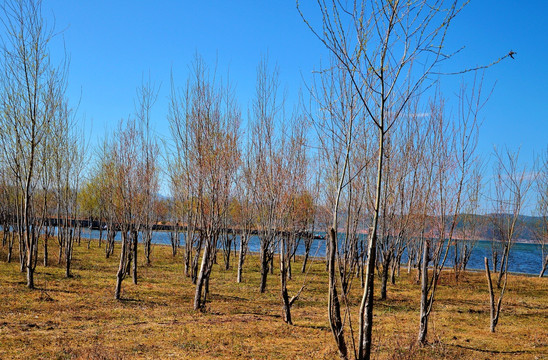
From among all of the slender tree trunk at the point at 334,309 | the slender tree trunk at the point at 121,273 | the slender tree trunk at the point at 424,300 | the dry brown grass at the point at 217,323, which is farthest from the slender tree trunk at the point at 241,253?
the slender tree trunk at the point at 334,309

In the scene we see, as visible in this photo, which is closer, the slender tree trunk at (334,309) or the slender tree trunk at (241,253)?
the slender tree trunk at (334,309)

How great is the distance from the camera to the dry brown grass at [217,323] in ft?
22.4

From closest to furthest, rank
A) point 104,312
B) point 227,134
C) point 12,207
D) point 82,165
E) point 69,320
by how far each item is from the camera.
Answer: point 69,320
point 104,312
point 227,134
point 82,165
point 12,207

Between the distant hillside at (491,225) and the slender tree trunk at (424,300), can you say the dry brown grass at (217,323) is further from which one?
the distant hillside at (491,225)

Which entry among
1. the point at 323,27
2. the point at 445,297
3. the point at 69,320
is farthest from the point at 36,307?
the point at 445,297

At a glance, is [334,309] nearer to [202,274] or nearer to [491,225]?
[202,274]

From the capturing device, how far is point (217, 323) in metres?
9.02

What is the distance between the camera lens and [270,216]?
12109 millimetres

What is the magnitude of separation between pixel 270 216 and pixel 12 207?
1802 centimetres

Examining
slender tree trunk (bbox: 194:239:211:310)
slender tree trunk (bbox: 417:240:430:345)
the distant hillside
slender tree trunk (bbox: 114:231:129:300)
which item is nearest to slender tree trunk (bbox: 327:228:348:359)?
slender tree trunk (bbox: 417:240:430:345)

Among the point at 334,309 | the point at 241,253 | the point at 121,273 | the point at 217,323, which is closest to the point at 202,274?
the point at 217,323

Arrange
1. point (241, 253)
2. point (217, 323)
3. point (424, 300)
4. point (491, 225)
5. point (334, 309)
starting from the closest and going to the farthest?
1. point (334, 309)
2. point (424, 300)
3. point (217, 323)
4. point (241, 253)
5. point (491, 225)

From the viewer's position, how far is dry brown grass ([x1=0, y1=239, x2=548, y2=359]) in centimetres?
684

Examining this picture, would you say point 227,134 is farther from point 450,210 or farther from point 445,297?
point 445,297
